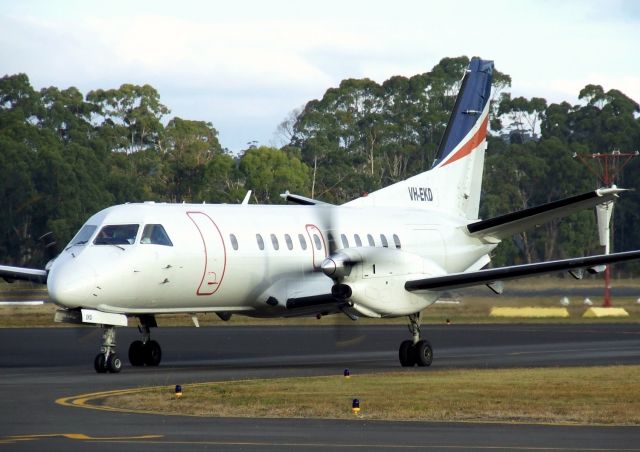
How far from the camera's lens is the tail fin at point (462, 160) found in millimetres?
28234

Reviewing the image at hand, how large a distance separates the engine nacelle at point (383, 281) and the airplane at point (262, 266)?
24mm

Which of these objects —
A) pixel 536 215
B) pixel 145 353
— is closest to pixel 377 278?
pixel 536 215

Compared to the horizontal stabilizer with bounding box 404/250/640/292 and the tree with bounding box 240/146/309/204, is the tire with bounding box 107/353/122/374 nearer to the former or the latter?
the horizontal stabilizer with bounding box 404/250/640/292

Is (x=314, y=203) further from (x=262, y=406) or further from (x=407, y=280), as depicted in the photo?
(x=262, y=406)

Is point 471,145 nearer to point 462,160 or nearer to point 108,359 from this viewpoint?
point 462,160

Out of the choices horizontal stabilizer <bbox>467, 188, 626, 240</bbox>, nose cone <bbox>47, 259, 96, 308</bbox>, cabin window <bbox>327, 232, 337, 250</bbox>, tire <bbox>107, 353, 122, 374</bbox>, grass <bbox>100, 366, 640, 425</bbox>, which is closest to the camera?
grass <bbox>100, 366, 640, 425</bbox>

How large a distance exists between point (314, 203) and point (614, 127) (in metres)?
66.2

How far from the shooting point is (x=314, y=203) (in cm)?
2764

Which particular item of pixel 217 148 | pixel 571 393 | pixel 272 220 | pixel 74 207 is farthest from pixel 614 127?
pixel 571 393

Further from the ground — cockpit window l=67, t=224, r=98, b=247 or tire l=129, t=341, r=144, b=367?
cockpit window l=67, t=224, r=98, b=247

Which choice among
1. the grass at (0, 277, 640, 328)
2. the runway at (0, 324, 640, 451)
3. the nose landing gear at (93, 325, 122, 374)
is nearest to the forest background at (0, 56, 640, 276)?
the grass at (0, 277, 640, 328)

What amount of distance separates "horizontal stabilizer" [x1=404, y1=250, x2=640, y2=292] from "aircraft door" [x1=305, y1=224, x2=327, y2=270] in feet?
7.89

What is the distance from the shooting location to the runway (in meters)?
12.5

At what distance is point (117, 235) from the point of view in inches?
851
